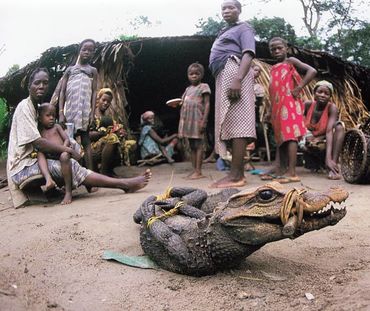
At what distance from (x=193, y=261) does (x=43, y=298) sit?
83cm

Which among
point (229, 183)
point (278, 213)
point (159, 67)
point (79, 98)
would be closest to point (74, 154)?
point (79, 98)

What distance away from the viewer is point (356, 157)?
519 centimetres

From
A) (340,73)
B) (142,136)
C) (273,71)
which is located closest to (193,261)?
(273,71)

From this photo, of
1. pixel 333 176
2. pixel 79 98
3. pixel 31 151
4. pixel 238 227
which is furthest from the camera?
pixel 79 98

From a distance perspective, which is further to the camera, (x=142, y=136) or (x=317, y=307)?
(x=142, y=136)

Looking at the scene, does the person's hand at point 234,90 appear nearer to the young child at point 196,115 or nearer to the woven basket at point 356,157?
the young child at point 196,115

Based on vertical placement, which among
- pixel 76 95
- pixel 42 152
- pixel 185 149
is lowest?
pixel 185 149

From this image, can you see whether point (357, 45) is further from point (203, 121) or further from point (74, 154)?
point (74, 154)

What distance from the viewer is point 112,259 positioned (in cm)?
291

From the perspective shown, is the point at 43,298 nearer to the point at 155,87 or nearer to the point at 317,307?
the point at 317,307

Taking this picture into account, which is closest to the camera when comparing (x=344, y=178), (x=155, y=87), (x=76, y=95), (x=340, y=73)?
(x=344, y=178)

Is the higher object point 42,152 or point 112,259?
point 42,152

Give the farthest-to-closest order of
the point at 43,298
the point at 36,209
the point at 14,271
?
the point at 36,209, the point at 14,271, the point at 43,298

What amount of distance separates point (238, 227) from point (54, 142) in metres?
2.97
